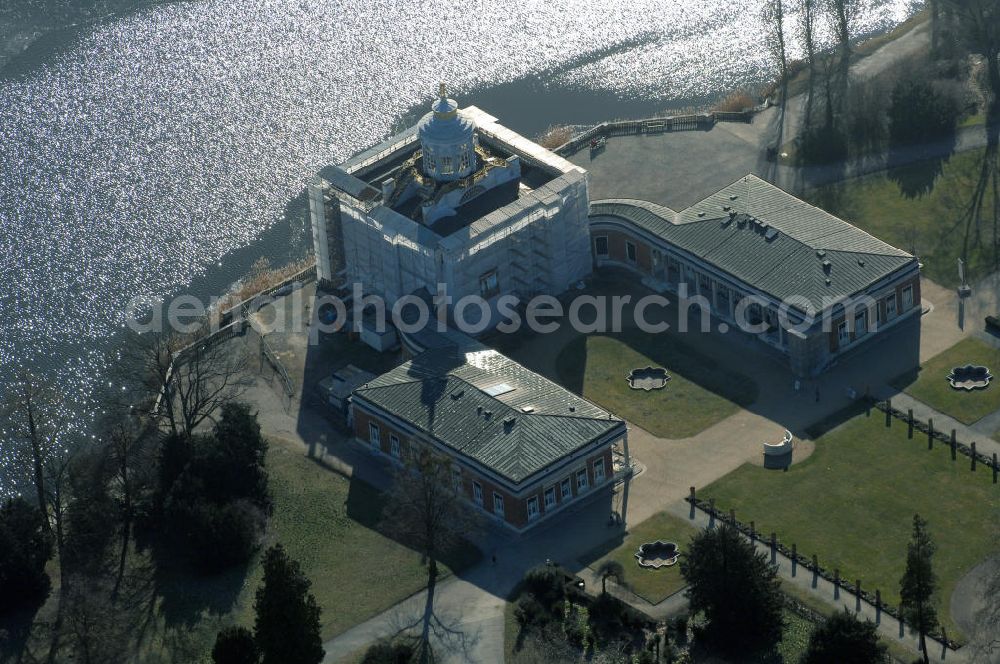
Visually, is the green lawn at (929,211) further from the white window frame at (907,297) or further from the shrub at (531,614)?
the shrub at (531,614)

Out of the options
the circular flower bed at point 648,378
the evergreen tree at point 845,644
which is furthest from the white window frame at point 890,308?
the evergreen tree at point 845,644

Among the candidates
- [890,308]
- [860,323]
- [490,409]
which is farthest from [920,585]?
[890,308]

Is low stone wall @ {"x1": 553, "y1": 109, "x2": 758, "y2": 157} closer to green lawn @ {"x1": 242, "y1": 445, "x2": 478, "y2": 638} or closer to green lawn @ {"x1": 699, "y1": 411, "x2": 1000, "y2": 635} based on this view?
green lawn @ {"x1": 699, "y1": 411, "x2": 1000, "y2": 635}

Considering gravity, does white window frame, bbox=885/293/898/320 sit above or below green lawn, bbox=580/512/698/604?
above

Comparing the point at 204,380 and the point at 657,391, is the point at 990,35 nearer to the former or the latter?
the point at 657,391

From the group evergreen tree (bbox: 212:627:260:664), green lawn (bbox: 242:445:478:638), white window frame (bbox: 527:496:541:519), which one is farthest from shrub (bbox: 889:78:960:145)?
evergreen tree (bbox: 212:627:260:664)

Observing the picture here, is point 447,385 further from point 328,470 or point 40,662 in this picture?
point 40,662
